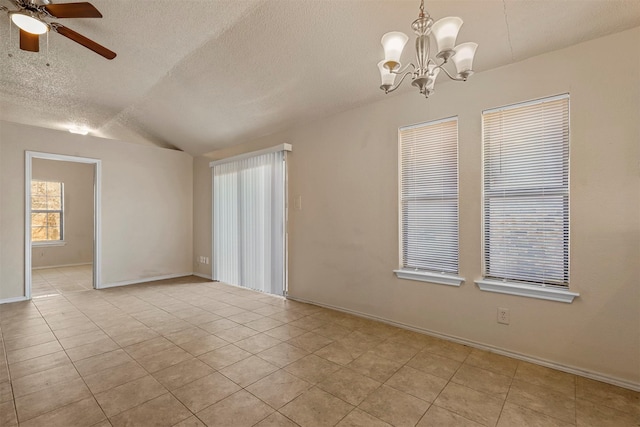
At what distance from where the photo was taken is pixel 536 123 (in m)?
2.61

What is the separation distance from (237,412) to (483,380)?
1.85 metres

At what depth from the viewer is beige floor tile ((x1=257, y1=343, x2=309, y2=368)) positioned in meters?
2.62

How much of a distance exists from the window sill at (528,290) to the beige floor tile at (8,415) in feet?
11.8

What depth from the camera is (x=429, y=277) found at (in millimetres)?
3139

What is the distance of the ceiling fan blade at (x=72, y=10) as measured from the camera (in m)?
2.15

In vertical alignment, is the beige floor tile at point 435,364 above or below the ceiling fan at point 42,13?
below

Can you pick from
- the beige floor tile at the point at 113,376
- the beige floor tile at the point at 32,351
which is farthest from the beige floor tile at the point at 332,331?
the beige floor tile at the point at 32,351

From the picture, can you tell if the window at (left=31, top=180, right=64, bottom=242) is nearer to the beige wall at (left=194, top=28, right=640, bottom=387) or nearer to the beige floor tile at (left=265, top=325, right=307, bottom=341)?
the beige wall at (left=194, top=28, right=640, bottom=387)

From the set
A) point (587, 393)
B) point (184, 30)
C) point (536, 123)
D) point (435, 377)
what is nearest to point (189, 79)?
point (184, 30)

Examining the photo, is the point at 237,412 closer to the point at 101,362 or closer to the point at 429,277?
the point at 101,362

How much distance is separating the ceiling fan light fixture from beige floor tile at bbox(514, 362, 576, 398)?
4.68 metres

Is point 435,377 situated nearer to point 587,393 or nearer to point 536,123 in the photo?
point 587,393

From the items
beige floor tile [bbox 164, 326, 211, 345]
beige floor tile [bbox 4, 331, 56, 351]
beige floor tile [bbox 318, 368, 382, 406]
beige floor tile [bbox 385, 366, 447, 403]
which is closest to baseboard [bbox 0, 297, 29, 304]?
beige floor tile [bbox 4, 331, 56, 351]

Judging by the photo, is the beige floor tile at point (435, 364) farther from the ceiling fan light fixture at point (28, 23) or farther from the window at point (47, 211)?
the window at point (47, 211)
